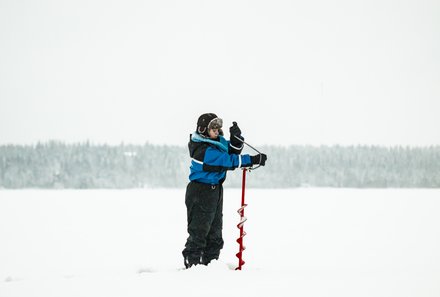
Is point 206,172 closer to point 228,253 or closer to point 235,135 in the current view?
point 235,135

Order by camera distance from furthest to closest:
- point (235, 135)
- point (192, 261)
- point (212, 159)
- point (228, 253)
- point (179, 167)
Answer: point (179, 167)
point (228, 253)
point (235, 135)
point (192, 261)
point (212, 159)

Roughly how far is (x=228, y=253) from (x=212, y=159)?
255 inches

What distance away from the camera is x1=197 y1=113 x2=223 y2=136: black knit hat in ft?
22.5

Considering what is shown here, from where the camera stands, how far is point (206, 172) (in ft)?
22.3

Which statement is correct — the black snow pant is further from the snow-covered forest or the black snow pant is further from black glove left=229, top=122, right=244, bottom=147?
the snow-covered forest

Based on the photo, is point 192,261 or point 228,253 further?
point 228,253

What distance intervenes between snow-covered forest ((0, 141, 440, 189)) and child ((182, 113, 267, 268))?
72.5 metres

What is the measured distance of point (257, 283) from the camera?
523 cm

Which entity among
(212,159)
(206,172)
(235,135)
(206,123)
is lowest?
(206,172)

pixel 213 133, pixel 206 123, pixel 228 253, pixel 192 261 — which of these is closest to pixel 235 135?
pixel 213 133

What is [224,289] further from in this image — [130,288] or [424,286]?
[424,286]

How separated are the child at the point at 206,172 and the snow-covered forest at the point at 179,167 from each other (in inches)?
2854

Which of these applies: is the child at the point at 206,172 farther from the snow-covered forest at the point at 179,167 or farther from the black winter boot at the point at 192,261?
the snow-covered forest at the point at 179,167

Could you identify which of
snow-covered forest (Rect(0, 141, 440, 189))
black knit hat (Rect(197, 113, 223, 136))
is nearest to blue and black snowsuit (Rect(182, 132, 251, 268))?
black knit hat (Rect(197, 113, 223, 136))
